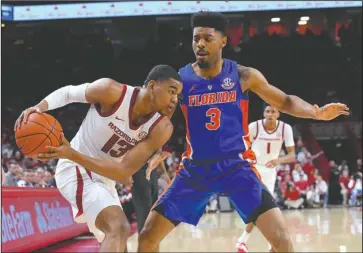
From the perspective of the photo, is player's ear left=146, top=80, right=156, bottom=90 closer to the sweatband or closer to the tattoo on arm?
the sweatband

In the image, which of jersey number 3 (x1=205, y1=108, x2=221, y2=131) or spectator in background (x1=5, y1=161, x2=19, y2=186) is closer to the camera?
jersey number 3 (x1=205, y1=108, x2=221, y2=131)

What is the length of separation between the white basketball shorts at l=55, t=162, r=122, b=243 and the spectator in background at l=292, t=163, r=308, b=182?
13716 millimetres

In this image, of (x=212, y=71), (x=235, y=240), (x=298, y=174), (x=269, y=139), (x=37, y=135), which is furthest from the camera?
(x=298, y=174)

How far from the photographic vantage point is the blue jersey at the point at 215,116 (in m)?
3.86

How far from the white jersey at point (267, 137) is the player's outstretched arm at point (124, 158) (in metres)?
3.98

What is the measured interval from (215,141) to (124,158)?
2.83 feet

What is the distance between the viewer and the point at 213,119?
389 cm

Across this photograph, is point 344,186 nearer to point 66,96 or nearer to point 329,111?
point 329,111

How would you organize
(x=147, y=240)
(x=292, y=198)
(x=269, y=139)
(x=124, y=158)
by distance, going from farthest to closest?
1. (x=292, y=198)
2. (x=269, y=139)
3. (x=147, y=240)
4. (x=124, y=158)

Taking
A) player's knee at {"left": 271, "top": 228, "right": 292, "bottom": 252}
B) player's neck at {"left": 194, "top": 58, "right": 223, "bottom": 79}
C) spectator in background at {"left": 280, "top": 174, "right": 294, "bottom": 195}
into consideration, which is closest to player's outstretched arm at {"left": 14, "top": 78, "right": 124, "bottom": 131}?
player's neck at {"left": 194, "top": 58, "right": 223, "bottom": 79}

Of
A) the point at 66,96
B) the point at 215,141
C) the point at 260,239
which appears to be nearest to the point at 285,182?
the point at 260,239

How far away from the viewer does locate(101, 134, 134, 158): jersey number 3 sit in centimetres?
362

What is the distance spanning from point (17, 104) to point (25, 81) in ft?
3.20

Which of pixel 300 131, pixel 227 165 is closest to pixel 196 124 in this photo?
pixel 227 165
